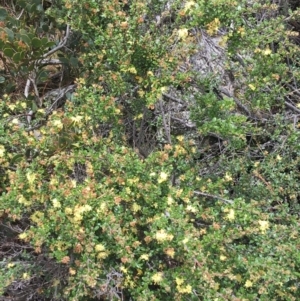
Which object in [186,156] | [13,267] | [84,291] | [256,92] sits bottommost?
[13,267]

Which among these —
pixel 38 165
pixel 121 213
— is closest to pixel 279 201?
pixel 121 213

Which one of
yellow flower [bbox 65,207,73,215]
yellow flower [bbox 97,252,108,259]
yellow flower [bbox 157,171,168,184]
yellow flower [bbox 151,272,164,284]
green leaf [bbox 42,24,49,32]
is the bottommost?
yellow flower [bbox 151,272,164,284]

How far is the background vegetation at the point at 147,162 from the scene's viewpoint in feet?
6.55

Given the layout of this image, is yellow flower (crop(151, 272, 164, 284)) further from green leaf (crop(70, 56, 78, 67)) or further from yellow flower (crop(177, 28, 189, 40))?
green leaf (crop(70, 56, 78, 67))

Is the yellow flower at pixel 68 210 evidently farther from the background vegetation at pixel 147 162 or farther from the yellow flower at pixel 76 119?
the yellow flower at pixel 76 119

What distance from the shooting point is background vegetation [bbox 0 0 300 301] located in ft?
6.55

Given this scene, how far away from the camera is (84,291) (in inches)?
78.9

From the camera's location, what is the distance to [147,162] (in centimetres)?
217

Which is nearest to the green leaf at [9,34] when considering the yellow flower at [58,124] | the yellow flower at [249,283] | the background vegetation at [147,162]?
the background vegetation at [147,162]

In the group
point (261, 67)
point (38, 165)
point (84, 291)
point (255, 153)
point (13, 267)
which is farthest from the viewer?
point (255, 153)

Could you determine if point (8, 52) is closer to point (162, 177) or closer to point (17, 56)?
point (17, 56)

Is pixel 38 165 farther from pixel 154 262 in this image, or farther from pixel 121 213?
pixel 154 262

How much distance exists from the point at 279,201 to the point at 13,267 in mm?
1543

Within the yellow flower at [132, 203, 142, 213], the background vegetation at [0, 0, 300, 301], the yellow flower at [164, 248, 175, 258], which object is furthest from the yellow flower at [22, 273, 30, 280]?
the yellow flower at [164, 248, 175, 258]
